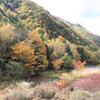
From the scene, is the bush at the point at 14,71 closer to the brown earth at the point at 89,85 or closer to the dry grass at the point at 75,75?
the dry grass at the point at 75,75

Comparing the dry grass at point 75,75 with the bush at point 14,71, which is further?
the bush at point 14,71

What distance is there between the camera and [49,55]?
337 feet

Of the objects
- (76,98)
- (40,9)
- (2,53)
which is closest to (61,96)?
(76,98)

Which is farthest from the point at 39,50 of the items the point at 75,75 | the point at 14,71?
the point at 75,75

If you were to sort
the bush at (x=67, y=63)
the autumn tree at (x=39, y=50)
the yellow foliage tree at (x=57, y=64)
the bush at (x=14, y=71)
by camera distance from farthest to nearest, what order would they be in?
1. the bush at (x=67, y=63)
2. the yellow foliage tree at (x=57, y=64)
3. the autumn tree at (x=39, y=50)
4. the bush at (x=14, y=71)

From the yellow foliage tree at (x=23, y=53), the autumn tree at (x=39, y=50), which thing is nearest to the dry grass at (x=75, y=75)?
the yellow foliage tree at (x=23, y=53)

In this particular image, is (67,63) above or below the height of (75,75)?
below

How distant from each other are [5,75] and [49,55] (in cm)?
3807

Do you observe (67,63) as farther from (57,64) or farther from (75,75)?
(75,75)

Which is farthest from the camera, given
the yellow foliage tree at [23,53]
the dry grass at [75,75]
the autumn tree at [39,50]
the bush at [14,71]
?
the autumn tree at [39,50]

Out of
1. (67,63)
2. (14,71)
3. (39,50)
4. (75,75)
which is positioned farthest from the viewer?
(67,63)

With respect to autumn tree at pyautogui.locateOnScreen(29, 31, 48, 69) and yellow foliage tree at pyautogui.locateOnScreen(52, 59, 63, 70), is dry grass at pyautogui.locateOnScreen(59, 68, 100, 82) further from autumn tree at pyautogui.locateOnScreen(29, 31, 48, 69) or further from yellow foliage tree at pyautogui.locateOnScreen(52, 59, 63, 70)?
yellow foliage tree at pyautogui.locateOnScreen(52, 59, 63, 70)

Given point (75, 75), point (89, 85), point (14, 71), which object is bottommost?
point (14, 71)

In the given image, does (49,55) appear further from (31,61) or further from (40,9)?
(40,9)
